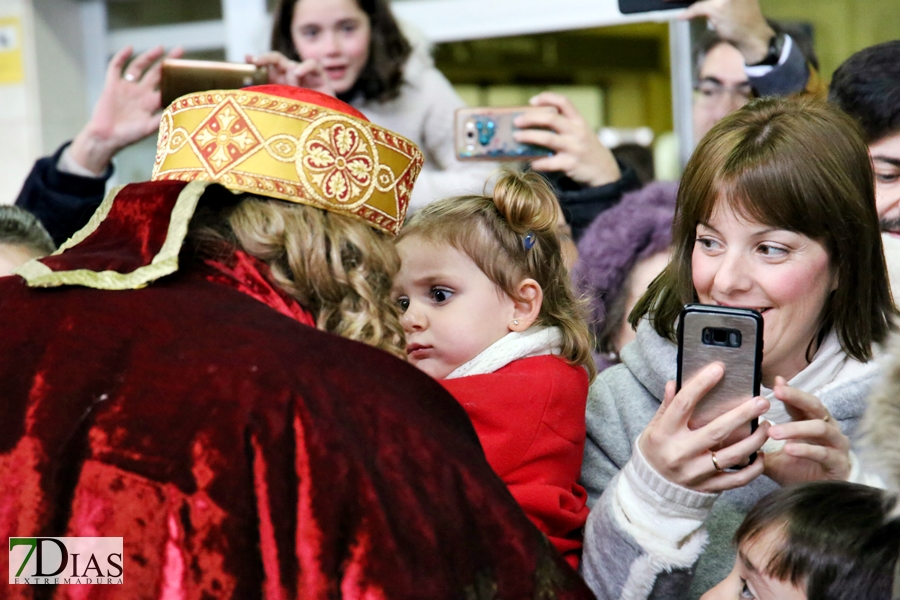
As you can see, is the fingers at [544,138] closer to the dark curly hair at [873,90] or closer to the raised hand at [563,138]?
the raised hand at [563,138]

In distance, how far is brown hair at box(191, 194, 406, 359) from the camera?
1443mm

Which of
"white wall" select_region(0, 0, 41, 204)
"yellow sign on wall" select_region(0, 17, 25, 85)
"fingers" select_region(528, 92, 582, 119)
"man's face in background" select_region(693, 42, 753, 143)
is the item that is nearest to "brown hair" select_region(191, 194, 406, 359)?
"fingers" select_region(528, 92, 582, 119)

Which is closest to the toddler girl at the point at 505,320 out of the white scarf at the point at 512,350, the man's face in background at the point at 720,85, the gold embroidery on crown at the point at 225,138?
the white scarf at the point at 512,350

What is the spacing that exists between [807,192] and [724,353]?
0.34 metres

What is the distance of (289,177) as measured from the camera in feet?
4.93

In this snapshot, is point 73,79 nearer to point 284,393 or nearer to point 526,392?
point 526,392

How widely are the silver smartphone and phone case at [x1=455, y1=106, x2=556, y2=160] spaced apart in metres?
1.43

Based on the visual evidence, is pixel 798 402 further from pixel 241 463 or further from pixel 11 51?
pixel 11 51

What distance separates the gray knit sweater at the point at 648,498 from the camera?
1.59m

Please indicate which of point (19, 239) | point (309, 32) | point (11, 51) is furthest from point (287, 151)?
point (11, 51)

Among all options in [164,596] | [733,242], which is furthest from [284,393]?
[733,242]

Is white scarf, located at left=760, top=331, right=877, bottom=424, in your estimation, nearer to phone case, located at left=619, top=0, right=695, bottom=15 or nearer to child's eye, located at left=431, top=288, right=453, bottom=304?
child's eye, located at left=431, top=288, right=453, bottom=304

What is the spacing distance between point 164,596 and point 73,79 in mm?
4853

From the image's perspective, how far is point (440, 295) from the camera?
2.09 meters
